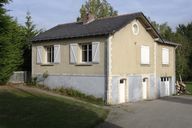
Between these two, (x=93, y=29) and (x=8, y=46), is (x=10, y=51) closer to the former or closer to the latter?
(x=8, y=46)

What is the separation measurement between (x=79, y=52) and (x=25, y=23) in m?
11.7

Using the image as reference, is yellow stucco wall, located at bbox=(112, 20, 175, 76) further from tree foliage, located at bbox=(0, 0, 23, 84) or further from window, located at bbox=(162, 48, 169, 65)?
tree foliage, located at bbox=(0, 0, 23, 84)

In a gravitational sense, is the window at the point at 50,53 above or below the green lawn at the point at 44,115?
above

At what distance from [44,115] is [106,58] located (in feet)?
30.3

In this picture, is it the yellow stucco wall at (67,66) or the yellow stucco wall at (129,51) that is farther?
the yellow stucco wall at (129,51)

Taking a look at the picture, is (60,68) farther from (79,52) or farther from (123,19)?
(123,19)

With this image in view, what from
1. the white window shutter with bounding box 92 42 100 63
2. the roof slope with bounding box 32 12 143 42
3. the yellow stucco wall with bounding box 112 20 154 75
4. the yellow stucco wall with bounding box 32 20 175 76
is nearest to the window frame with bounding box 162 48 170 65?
the yellow stucco wall with bounding box 32 20 175 76

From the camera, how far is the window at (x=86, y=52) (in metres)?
25.9

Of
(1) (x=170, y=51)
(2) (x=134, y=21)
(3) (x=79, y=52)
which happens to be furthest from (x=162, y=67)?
(3) (x=79, y=52)

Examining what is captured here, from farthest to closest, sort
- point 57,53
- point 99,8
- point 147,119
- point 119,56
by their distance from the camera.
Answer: point 99,8, point 57,53, point 119,56, point 147,119

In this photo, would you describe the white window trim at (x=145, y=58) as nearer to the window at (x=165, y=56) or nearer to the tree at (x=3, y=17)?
the window at (x=165, y=56)

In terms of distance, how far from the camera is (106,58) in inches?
963

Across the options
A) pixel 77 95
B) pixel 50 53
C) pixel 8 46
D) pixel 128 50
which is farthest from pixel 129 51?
pixel 8 46


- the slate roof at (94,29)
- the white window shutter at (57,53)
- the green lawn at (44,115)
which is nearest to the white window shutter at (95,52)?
the slate roof at (94,29)
